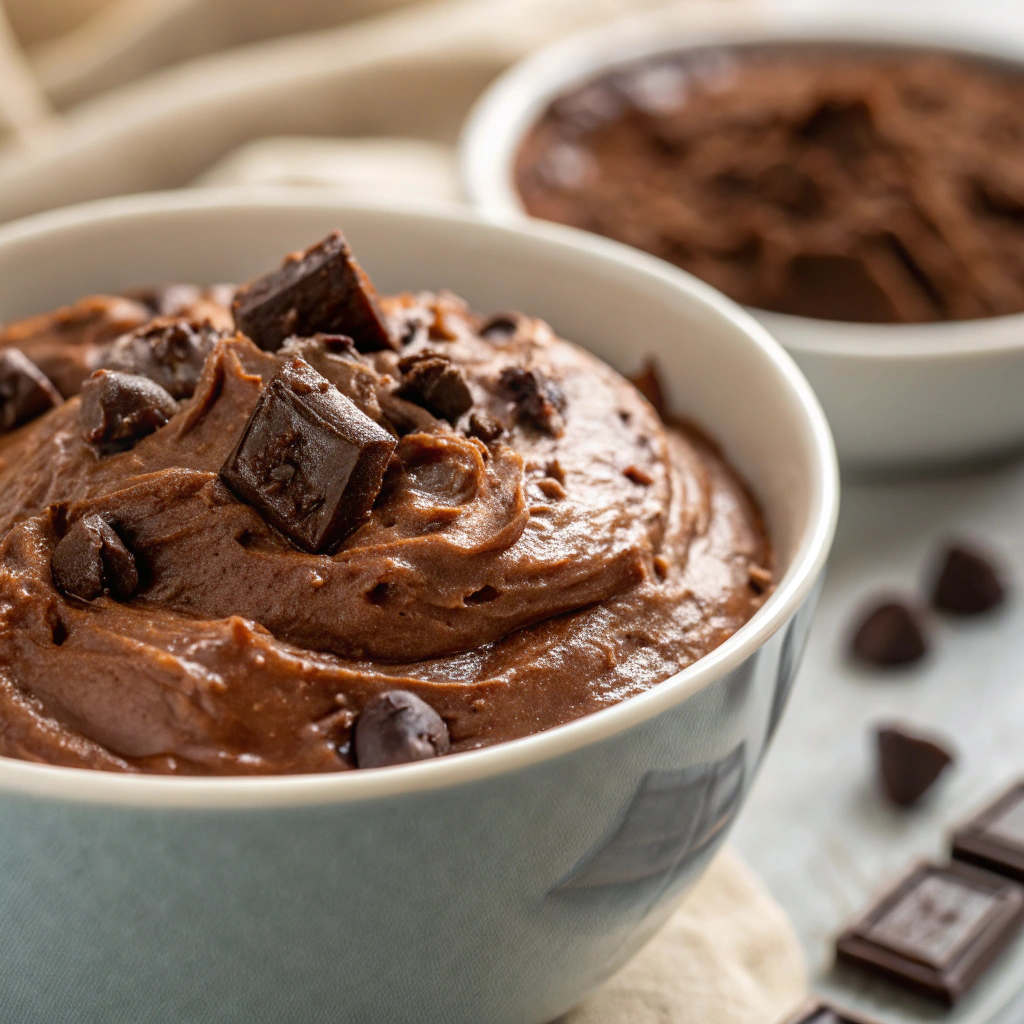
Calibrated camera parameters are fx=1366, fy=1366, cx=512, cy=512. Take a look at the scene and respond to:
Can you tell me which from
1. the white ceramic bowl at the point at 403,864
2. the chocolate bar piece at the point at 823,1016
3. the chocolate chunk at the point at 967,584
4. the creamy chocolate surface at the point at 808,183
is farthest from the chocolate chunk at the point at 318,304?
the chocolate chunk at the point at 967,584

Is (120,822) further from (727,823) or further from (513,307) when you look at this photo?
(513,307)

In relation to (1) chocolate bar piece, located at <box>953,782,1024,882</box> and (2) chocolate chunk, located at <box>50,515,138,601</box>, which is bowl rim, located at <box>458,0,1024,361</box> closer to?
(1) chocolate bar piece, located at <box>953,782,1024,882</box>

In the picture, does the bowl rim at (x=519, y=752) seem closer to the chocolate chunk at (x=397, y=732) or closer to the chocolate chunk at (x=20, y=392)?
the chocolate chunk at (x=397, y=732)

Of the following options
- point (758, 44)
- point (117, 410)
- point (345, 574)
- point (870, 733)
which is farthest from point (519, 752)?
point (758, 44)

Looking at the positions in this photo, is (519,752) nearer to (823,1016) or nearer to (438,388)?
(438,388)

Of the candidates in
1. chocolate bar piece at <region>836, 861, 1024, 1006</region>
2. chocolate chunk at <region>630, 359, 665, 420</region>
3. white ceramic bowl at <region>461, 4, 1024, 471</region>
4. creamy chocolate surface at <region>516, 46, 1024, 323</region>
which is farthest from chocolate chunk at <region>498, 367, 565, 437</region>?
creamy chocolate surface at <region>516, 46, 1024, 323</region>

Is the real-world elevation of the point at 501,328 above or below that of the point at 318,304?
below

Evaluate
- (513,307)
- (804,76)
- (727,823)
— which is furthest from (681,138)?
(727,823)
